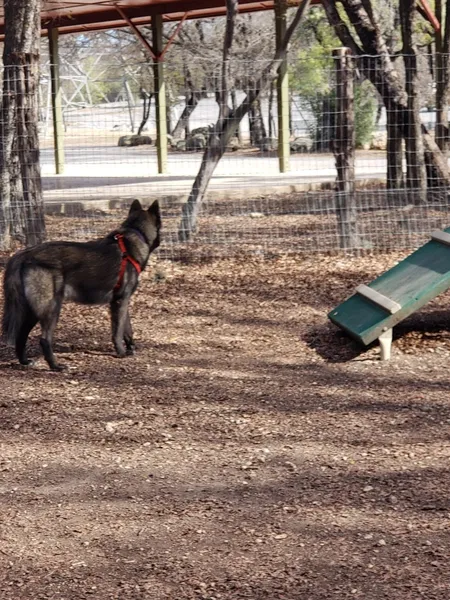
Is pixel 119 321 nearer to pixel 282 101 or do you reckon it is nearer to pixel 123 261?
pixel 123 261

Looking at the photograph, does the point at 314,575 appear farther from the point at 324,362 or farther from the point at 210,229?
the point at 210,229

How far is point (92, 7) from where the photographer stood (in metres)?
19.6

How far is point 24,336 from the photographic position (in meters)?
6.64

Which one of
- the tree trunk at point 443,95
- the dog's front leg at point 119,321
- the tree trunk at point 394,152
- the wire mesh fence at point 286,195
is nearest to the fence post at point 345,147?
the wire mesh fence at point 286,195

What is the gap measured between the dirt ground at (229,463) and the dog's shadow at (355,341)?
0.02 meters

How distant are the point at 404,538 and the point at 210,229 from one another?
8.36 m

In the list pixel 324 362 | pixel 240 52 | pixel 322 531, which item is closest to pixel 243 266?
pixel 324 362

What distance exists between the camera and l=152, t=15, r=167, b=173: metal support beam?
1730cm

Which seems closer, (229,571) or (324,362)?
(229,571)

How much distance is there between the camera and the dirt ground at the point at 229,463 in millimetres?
3699

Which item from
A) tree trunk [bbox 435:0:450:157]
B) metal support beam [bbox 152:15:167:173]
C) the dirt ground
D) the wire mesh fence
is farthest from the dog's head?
metal support beam [bbox 152:15:167:173]

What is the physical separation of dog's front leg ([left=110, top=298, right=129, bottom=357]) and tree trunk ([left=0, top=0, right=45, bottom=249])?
3.23 metres

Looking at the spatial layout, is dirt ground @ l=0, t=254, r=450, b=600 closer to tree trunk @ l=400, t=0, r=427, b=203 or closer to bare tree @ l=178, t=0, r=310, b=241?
bare tree @ l=178, t=0, r=310, b=241

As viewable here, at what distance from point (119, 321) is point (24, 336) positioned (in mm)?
678
